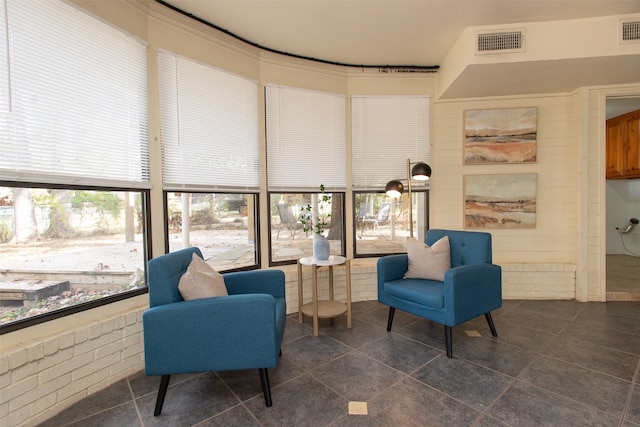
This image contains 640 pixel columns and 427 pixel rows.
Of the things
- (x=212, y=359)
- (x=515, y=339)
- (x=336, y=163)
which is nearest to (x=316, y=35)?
(x=336, y=163)

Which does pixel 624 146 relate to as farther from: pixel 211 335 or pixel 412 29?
pixel 211 335

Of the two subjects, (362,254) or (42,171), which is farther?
(362,254)

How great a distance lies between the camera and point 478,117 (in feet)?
12.8

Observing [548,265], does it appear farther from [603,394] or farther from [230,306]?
[230,306]

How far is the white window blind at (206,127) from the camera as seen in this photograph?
2717 millimetres

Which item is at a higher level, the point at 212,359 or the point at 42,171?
the point at 42,171

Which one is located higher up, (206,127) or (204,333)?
(206,127)

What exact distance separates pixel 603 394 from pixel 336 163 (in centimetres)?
295

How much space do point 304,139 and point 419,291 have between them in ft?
6.67

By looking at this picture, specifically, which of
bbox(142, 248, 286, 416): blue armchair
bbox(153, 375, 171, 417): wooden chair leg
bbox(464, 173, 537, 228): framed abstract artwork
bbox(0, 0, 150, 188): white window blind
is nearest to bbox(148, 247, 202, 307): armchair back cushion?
bbox(142, 248, 286, 416): blue armchair

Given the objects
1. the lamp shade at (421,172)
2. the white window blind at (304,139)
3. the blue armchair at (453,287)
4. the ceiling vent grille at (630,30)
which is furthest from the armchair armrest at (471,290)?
the ceiling vent grille at (630,30)

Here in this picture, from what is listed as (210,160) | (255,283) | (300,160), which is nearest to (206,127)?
(210,160)

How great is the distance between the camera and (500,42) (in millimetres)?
2920

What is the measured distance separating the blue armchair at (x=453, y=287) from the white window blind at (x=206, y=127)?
1707 mm
